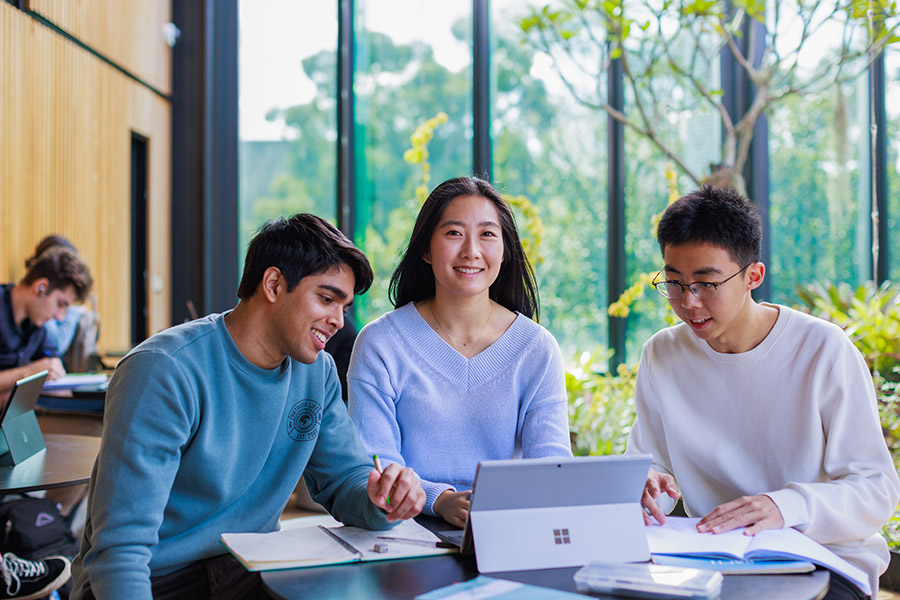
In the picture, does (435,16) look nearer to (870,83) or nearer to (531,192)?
(531,192)

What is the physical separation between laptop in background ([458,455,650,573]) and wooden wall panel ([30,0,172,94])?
4.98 m

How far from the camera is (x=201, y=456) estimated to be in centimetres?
161

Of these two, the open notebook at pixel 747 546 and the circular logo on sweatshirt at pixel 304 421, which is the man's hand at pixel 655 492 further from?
the circular logo on sweatshirt at pixel 304 421

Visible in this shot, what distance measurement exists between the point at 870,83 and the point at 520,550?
4976 millimetres

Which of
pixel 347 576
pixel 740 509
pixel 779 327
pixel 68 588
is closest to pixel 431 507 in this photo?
pixel 347 576

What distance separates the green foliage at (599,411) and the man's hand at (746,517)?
102 inches

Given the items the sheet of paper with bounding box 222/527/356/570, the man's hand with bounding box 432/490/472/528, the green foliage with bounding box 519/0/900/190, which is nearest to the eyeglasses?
the man's hand with bounding box 432/490/472/528

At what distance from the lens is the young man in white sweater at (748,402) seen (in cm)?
175

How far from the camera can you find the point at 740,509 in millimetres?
1604

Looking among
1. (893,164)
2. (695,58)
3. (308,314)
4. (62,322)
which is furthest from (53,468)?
(893,164)

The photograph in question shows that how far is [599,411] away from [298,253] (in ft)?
10.6

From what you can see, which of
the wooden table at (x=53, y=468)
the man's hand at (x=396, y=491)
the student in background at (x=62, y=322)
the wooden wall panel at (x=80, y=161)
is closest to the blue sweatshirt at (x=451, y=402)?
the man's hand at (x=396, y=491)

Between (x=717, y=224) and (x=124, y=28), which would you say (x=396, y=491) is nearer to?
(x=717, y=224)

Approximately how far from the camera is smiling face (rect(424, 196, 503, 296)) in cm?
216
